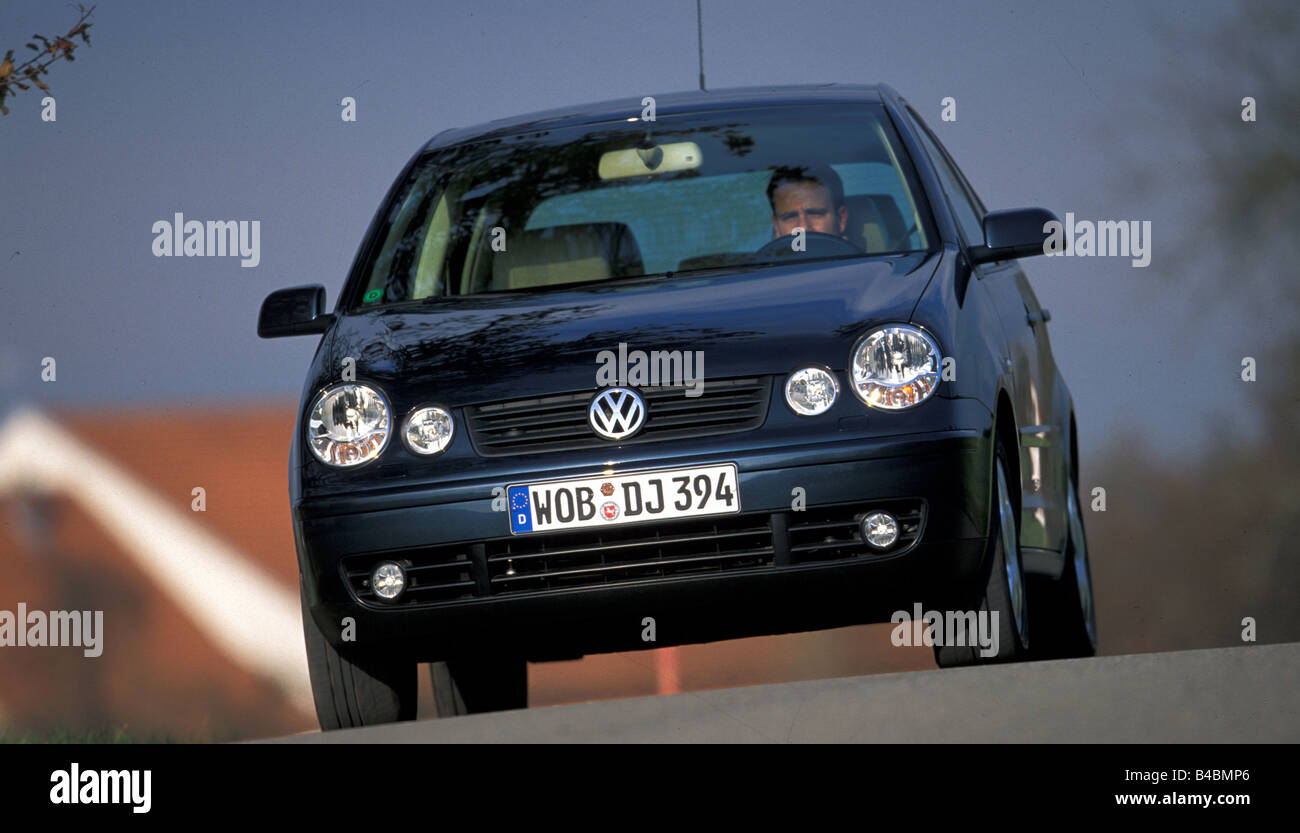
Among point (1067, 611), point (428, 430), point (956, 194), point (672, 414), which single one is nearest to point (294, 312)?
point (428, 430)

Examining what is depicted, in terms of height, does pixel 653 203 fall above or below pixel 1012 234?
above

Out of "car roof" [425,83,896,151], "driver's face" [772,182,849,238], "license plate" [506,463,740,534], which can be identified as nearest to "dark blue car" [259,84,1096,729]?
"license plate" [506,463,740,534]

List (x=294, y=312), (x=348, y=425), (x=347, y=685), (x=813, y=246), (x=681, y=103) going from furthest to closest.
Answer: (x=681, y=103), (x=294, y=312), (x=813, y=246), (x=347, y=685), (x=348, y=425)

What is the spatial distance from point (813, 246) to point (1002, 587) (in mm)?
1094

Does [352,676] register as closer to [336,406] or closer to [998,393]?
[336,406]

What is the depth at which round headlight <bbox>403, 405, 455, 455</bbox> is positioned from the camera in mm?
5113

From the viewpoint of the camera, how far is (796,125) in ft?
20.4

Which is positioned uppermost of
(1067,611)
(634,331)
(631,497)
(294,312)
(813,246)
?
(813,246)

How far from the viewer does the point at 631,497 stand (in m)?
4.96

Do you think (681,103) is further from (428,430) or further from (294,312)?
(428,430)

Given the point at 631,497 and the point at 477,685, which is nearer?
the point at 631,497

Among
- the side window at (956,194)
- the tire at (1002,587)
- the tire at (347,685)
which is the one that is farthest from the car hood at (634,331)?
the side window at (956,194)
